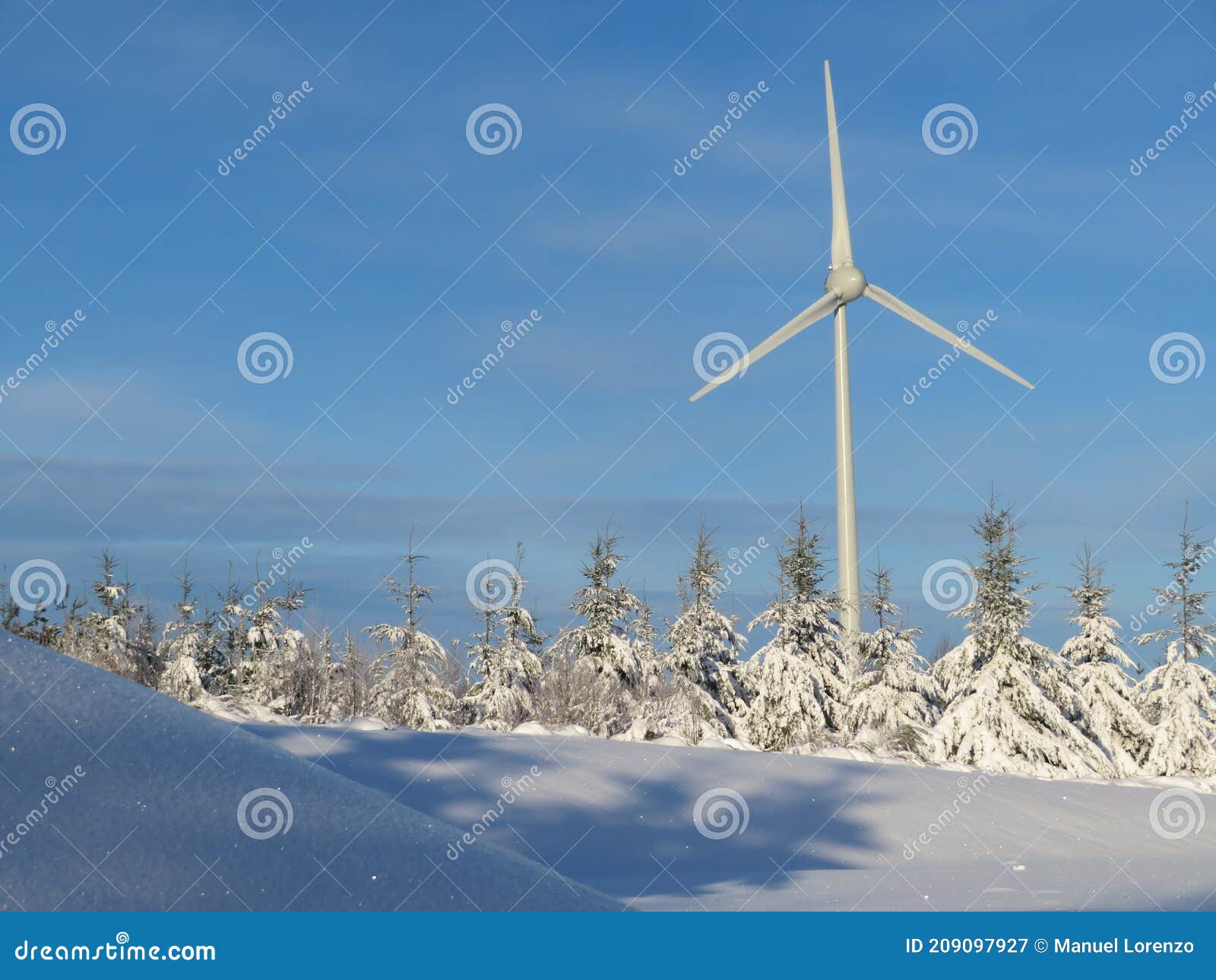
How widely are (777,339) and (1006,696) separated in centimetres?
849

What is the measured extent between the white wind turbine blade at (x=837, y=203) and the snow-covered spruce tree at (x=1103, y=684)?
28.4ft

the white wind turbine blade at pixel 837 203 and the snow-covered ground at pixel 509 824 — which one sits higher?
the white wind turbine blade at pixel 837 203

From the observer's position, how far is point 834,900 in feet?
23.0

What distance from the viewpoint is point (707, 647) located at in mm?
19922

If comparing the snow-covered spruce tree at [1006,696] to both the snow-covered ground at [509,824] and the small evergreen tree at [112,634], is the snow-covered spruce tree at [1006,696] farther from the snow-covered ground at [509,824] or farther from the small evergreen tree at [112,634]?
the small evergreen tree at [112,634]

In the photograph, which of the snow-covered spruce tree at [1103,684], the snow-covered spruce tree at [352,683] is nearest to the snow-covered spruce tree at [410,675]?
the snow-covered spruce tree at [352,683]

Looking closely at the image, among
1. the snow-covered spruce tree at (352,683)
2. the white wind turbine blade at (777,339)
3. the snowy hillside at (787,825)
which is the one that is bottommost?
the snowy hillside at (787,825)

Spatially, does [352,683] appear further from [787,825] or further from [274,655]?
[787,825]

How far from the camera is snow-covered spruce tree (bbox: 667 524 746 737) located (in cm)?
1944

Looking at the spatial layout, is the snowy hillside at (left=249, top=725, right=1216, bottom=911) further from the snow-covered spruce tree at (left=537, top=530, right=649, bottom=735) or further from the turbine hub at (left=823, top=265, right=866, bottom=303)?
the turbine hub at (left=823, top=265, right=866, bottom=303)

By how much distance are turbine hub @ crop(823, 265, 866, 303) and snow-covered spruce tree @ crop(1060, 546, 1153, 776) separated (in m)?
7.41

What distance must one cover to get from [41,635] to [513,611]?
814cm

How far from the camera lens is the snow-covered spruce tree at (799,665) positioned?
17875mm

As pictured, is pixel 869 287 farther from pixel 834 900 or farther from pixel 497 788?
pixel 834 900
